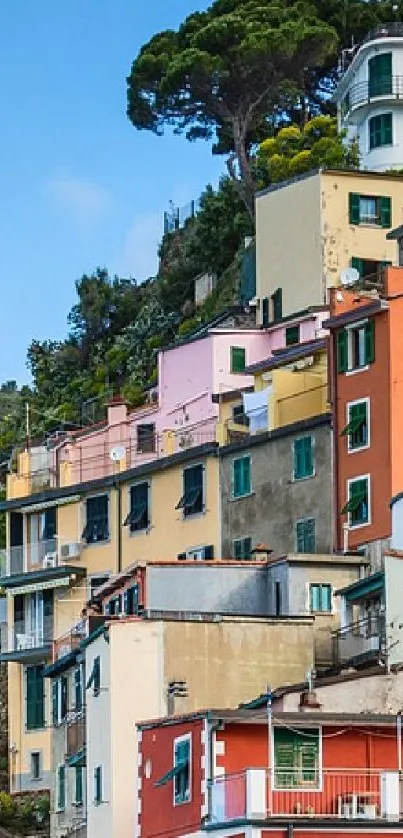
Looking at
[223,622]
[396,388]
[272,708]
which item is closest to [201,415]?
[396,388]

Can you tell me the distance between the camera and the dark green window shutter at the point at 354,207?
8369 centimetres

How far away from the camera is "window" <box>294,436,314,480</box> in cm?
7069

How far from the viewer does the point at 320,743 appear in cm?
5088

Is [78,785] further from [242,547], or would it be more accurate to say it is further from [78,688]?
[242,547]

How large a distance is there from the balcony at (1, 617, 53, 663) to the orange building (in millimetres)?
14042

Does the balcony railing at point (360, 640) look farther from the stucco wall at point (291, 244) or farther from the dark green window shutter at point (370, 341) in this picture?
the stucco wall at point (291, 244)

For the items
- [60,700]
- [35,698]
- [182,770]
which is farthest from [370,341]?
[182,770]

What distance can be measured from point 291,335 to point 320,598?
19.4 m

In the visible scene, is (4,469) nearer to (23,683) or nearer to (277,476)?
(23,683)

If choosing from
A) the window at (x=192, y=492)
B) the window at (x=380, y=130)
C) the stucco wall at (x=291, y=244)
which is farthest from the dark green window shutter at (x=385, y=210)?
the window at (x=192, y=492)

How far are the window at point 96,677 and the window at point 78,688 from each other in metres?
3.40

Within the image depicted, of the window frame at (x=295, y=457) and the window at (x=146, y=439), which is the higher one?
the window at (x=146, y=439)

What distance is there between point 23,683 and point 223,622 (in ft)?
70.5

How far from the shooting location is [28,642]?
3189 inches
